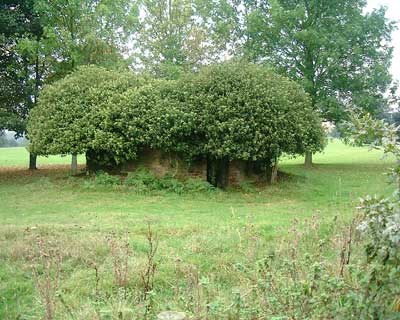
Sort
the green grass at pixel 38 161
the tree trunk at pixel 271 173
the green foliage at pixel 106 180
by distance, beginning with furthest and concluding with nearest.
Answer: the green grass at pixel 38 161
the tree trunk at pixel 271 173
the green foliage at pixel 106 180

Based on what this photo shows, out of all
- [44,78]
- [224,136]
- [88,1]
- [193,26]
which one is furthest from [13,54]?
[224,136]

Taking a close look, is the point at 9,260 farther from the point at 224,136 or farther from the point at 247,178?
the point at 247,178

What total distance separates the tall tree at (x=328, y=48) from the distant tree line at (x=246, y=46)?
0.05m

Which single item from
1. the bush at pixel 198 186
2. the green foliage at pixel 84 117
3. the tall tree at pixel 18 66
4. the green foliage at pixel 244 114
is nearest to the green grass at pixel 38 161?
the tall tree at pixel 18 66

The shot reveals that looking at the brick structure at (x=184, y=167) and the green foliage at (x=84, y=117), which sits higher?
the green foliage at (x=84, y=117)

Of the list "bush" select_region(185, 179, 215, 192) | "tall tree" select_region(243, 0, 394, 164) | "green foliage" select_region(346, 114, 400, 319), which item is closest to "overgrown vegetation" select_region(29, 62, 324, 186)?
"bush" select_region(185, 179, 215, 192)

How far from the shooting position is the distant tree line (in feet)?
58.7

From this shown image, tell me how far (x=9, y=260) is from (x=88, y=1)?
1413 centimetres

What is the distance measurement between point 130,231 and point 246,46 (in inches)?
671

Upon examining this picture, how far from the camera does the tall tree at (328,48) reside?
2044 cm

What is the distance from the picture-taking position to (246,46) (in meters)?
22.4

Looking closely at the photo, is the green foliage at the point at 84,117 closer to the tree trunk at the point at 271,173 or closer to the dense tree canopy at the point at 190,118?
the dense tree canopy at the point at 190,118

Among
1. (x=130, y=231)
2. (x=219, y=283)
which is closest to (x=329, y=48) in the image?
(x=130, y=231)

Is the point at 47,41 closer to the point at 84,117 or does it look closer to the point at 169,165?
the point at 84,117
